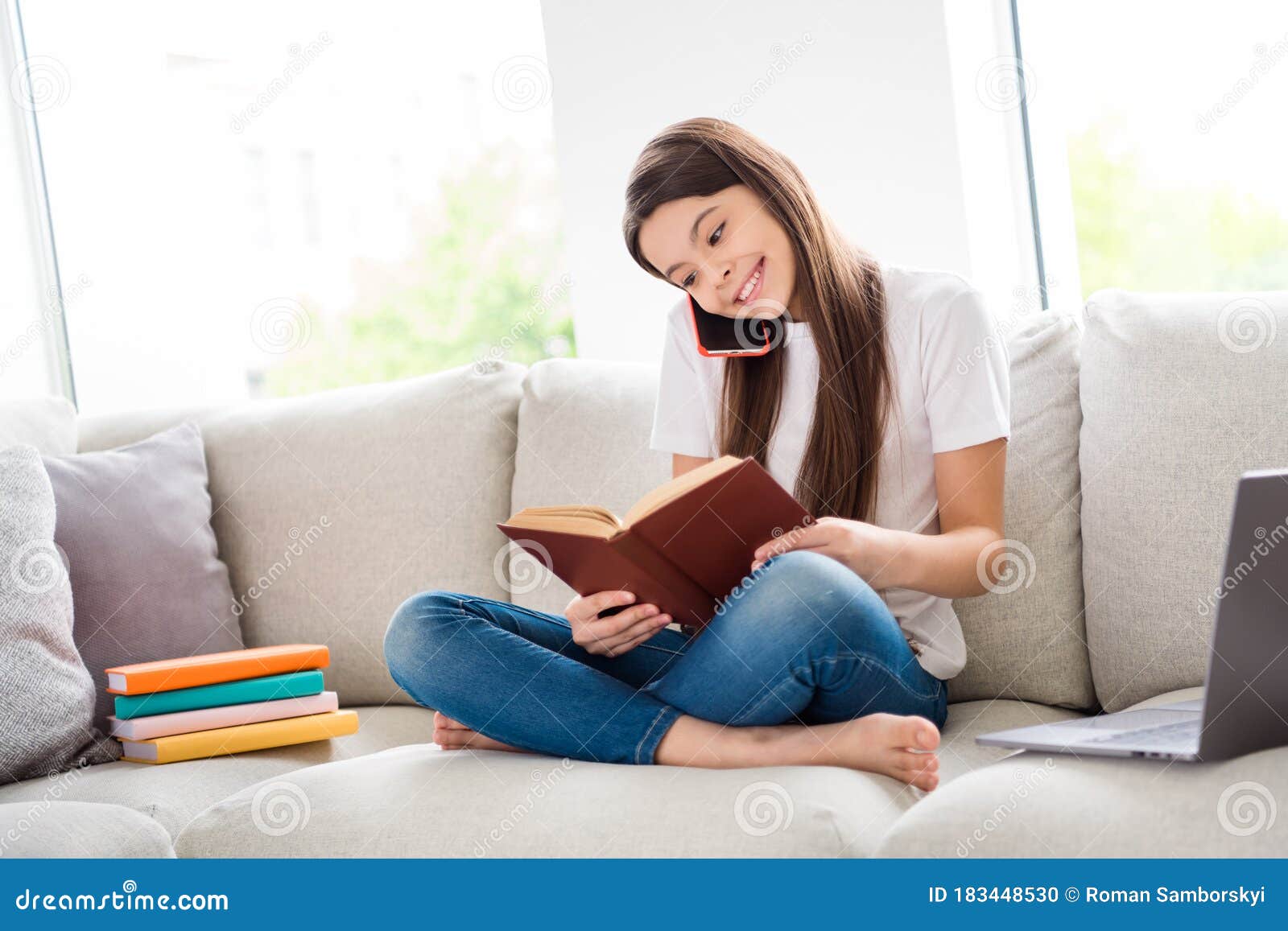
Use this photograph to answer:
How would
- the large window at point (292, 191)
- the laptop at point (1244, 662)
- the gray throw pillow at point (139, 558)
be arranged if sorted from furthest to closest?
the large window at point (292, 191) → the gray throw pillow at point (139, 558) → the laptop at point (1244, 662)

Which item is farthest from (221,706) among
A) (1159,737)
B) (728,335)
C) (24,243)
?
(24,243)

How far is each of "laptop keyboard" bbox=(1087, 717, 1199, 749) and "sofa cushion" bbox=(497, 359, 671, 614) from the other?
91 centimetres

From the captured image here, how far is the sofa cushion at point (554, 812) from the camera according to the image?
3.65 feet

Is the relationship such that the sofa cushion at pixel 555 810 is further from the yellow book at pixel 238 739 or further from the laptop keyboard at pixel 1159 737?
the yellow book at pixel 238 739

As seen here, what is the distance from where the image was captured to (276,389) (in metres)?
6.96

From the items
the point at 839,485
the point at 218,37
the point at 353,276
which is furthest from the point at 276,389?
the point at 839,485

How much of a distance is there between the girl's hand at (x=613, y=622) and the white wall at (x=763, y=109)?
109 cm

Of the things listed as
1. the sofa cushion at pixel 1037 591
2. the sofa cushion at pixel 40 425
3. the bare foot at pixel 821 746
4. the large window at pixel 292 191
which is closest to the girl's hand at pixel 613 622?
the bare foot at pixel 821 746

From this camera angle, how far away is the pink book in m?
1.69

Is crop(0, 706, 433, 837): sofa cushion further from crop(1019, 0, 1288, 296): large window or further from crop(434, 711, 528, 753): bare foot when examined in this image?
crop(1019, 0, 1288, 296): large window

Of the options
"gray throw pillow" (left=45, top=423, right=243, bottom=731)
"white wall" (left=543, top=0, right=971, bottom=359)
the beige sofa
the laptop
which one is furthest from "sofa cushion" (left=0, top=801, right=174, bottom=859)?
Answer: "white wall" (left=543, top=0, right=971, bottom=359)

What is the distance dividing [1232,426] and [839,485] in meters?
0.50

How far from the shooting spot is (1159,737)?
105cm
